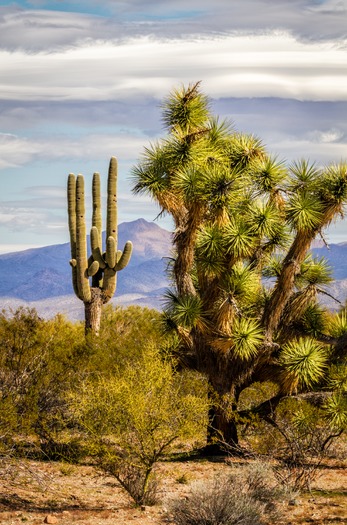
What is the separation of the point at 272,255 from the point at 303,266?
2.33 feet

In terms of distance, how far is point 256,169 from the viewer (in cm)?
1712

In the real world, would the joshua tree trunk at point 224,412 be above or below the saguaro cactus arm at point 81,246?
below

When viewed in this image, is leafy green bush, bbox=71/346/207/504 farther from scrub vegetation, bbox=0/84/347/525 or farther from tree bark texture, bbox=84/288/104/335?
tree bark texture, bbox=84/288/104/335

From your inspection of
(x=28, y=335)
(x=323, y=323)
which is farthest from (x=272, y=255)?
(x=28, y=335)

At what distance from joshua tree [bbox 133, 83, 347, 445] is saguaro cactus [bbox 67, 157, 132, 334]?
646 cm

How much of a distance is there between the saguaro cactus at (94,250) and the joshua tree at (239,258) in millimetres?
6463

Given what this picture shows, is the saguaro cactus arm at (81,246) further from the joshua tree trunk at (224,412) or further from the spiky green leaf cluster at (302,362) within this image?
the spiky green leaf cluster at (302,362)

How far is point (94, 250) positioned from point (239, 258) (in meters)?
9.22

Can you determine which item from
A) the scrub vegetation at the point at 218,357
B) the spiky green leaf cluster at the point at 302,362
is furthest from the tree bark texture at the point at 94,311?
the spiky green leaf cluster at the point at 302,362

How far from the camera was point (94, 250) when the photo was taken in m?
25.3

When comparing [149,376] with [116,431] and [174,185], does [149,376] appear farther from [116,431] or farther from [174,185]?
[174,185]

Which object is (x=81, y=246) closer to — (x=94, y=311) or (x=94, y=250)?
(x=94, y=250)

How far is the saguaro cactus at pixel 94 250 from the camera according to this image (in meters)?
24.8

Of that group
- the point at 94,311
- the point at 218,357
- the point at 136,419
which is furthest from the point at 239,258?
the point at 94,311
